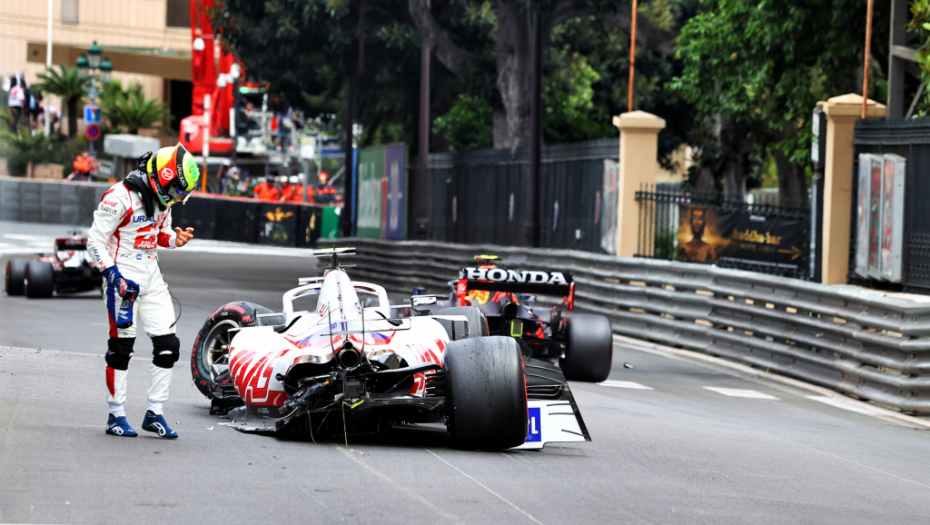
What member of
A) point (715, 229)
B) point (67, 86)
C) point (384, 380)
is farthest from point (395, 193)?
point (67, 86)

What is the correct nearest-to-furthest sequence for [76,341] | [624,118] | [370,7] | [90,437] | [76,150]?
[90,437]
[76,341]
[624,118]
[370,7]
[76,150]

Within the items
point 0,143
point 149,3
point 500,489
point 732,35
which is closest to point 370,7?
point 732,35

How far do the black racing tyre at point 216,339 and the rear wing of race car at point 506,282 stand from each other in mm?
3080

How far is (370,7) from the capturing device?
1233 inches

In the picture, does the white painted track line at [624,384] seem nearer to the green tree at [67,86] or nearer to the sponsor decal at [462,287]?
the sponsor decal at [462,287]

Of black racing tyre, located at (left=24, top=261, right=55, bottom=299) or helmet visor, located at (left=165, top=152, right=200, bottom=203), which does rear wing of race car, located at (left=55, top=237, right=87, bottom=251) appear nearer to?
black racing tyre, located at (left=24, top=261, right=55, bottom=299)

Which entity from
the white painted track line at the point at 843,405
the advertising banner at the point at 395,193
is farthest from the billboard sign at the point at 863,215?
the advertising banner at the point at 395,193

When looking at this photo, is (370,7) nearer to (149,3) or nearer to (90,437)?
(90,437)

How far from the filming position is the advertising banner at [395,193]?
3034 centimetres

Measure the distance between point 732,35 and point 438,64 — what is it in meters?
12.6

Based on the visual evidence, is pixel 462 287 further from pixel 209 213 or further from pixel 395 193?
pixel 209 213

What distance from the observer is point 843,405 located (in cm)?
1283

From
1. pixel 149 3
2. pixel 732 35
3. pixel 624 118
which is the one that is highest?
pixel 149 3

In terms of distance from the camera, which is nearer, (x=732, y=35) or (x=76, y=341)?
(x=76, y=341)
